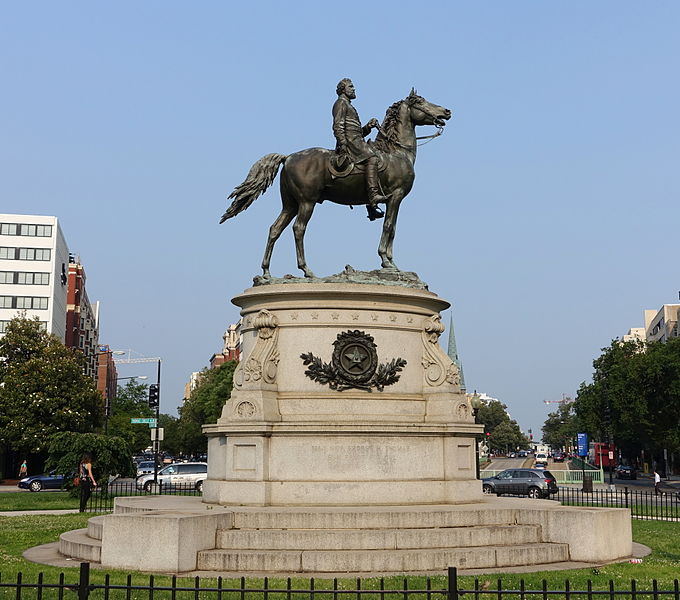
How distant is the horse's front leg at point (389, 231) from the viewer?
18953 millimetres

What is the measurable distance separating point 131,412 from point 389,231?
77868mm

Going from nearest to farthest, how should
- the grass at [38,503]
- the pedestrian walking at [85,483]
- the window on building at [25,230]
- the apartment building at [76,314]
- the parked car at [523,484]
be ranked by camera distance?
the pedestrian walking at [85,483] < the grass at [38,503] < the parked car at [523,484] < the window on building at [25,230] < the apartment building at [76,314]

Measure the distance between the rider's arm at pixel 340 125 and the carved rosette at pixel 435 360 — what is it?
427 centimetres

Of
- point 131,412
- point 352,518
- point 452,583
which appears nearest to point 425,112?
point 352,518

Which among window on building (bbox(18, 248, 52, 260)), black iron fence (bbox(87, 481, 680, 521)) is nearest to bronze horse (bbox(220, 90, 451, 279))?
black iron fence (bbox(87, 481, 680, 521))

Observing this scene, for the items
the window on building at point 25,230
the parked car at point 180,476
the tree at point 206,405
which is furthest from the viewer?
the window on building at point 25,230

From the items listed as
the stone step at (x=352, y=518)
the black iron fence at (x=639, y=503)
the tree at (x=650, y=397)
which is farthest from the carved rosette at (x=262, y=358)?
the tree at (x=650, y=397)

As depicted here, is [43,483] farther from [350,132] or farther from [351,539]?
[351,539]

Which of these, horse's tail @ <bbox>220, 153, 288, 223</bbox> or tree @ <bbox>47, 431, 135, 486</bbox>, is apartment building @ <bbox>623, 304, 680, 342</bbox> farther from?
horse's tail @ <bbox>220, 153, 288, 223</bbox>

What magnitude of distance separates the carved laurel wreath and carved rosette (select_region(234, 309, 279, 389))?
2.10 ft

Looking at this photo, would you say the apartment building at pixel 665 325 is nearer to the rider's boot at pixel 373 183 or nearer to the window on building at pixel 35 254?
the window on building at pixel 35 254

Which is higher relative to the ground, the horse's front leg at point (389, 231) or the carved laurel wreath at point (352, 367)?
the horse's front leg at point (389, 231)

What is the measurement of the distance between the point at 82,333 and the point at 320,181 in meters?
93.4

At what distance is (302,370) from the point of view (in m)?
17.2
